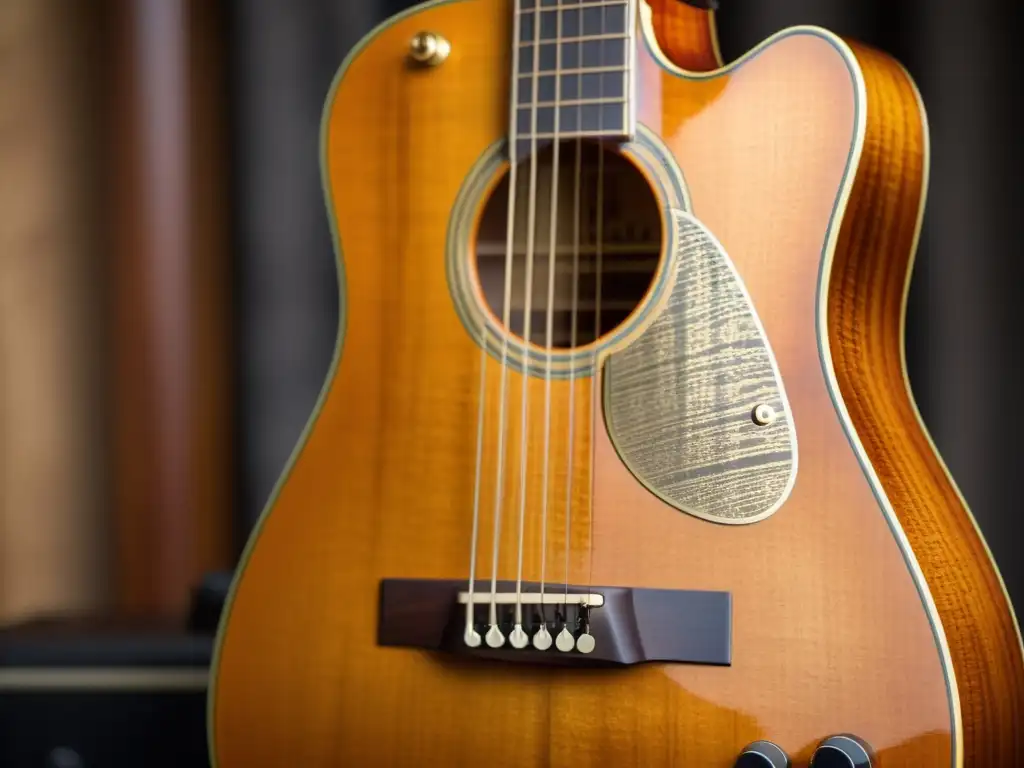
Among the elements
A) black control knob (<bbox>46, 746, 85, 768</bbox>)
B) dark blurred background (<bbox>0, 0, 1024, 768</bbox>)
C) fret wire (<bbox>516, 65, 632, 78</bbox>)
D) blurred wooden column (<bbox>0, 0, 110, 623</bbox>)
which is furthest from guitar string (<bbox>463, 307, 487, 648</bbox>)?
blurred wooden column (<bbox>0, 0, 110, 623</bbox>)

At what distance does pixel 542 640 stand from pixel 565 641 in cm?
2

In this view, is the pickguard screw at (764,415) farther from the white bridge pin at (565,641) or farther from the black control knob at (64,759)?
the black control knob at (64,759)

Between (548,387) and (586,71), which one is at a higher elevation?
(586,71)

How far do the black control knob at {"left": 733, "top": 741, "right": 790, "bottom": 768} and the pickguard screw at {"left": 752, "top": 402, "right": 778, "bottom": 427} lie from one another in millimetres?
223

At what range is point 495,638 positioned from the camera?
2.65 ft

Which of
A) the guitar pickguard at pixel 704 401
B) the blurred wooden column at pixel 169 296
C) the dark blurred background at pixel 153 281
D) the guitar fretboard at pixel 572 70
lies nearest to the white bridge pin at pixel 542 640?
the guitar pickguard at pixel 704 401

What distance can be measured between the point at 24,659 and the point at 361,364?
0.45 meters

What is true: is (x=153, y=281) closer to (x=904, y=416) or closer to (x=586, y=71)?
(x=586, y=71)

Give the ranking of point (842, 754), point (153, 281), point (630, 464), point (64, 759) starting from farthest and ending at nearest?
point (153, 281), point (64, 759), point (630, 464), point (842, 754)

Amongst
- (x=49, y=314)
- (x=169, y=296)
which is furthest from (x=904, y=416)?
(x=49, y=314)

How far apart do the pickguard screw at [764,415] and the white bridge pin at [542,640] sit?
8.5 inches

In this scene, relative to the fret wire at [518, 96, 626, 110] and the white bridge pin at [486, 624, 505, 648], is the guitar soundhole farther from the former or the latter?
the white bridge pin at [486, 624, 505, 648]

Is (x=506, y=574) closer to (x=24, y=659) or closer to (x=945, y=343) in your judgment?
(x=24, y=659)

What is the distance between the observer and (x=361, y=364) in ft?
3.02
